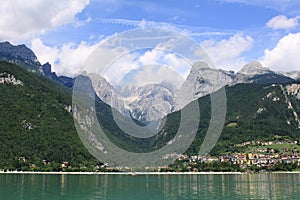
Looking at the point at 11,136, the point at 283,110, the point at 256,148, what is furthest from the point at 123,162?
the point at 283,110

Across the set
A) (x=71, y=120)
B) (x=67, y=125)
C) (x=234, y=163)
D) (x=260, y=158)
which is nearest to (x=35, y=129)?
(x=67, y=125)

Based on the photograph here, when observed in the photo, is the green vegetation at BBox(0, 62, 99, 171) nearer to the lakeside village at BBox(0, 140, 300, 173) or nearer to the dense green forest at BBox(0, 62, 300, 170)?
the dense green forest at BBox(0, 62, 300, 170)

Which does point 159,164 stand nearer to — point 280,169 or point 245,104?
point 280,169

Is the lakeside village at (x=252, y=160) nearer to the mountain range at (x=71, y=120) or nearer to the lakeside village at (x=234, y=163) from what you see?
the lakeside village at (x=234, y=163)

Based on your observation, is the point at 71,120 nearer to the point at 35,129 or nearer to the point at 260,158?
the point at 35,129

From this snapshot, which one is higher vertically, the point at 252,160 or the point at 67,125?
the point at 67,125

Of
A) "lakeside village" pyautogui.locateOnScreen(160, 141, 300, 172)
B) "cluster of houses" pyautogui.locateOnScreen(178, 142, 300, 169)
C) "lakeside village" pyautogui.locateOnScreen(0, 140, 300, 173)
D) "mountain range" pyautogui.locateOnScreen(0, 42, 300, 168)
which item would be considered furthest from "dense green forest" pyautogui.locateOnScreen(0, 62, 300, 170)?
"cluster of houses" pyautogui.locateOnScreen(178, 142, 300, 169)

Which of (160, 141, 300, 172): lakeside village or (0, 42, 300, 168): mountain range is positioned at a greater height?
(0, 42, 300, 168): mountain range

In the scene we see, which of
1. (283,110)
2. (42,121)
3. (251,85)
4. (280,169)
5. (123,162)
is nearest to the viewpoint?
(123,162)
